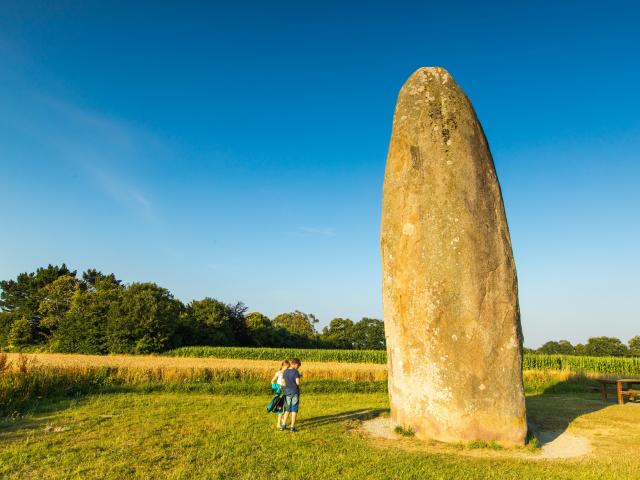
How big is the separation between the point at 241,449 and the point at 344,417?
435 centimetres

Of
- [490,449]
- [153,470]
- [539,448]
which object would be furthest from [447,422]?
[153,470]

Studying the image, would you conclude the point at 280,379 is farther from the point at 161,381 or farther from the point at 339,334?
the point at 339,334

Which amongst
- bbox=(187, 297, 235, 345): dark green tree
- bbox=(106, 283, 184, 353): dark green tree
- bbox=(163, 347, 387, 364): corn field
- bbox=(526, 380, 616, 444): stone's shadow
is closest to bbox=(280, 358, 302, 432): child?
bbox=(526, 380, 616, 444): stone's shadow

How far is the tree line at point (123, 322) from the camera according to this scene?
4347 centimetres

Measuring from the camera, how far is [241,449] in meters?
7.63

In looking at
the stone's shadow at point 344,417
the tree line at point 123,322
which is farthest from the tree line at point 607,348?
the stone's shadow at point 344,417

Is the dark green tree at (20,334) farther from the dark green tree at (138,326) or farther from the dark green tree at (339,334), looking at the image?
the dark green tree at (339,334)

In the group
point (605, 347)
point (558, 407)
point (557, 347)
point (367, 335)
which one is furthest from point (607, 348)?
point (558, 407)

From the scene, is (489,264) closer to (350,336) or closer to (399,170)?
(399,170)

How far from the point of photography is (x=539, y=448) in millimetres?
8375

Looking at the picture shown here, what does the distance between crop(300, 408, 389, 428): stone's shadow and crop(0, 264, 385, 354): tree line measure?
117 ft

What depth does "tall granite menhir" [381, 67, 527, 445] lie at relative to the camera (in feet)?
26.8

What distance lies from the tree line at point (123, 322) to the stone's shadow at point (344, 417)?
35.6 meters

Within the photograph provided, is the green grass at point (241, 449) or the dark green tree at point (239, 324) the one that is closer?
the green grass at point (241, 449)
